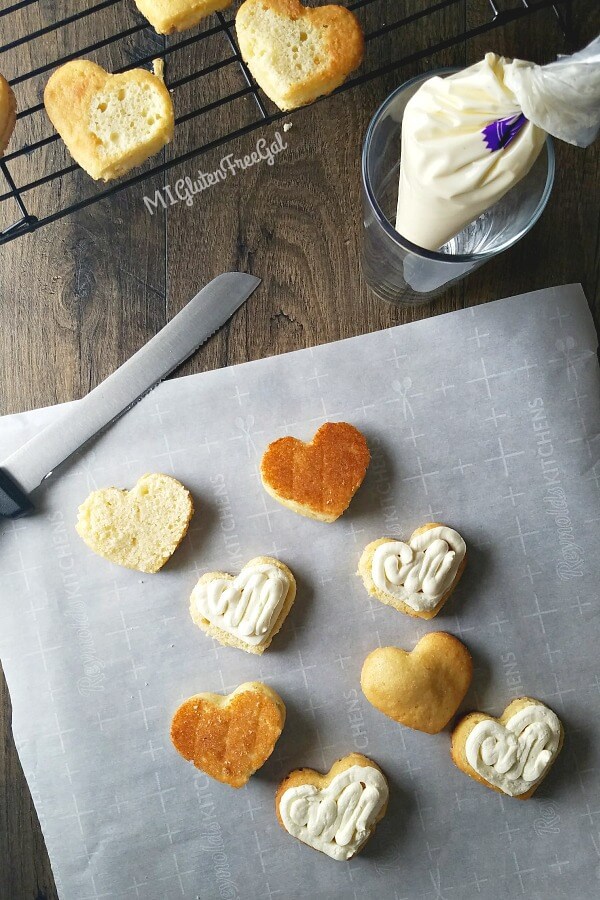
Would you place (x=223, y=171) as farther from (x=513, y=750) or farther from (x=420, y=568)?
(x=513, y=750)

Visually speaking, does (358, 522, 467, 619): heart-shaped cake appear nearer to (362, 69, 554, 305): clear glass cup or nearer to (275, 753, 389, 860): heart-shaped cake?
(275, 753, 389, 860): heart-shaped cake

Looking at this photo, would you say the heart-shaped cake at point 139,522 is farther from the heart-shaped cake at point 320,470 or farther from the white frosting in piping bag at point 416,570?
the white frosting in piping bag at point 416,570

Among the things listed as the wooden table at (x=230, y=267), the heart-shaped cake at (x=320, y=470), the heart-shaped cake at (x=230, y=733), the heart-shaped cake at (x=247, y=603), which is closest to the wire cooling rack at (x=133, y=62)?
the wooden table at (x=230, y=267)

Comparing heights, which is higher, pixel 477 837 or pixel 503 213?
pixel 503 213

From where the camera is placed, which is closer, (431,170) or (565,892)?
(431,170)

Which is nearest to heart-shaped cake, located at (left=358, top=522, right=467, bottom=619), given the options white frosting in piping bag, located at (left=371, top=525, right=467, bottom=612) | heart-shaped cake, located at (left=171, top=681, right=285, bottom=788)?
white frosting in piping bag, located at (left=371, top=525, right=467, bottom=612)

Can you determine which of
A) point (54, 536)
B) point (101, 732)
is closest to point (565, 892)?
point (101, 732)

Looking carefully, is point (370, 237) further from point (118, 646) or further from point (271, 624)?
point (118, 646)
